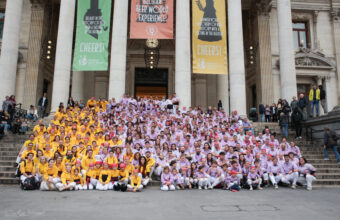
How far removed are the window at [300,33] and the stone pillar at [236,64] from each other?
8436 millimetres

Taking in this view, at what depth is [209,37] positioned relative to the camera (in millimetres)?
14828

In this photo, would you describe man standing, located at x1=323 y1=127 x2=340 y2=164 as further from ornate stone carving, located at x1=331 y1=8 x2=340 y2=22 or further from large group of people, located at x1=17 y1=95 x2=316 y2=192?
ornate stone carving, located at x1=331 y1=8 x2=340 y2=22

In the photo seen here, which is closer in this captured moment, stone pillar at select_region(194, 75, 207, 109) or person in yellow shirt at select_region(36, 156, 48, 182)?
person in yellow shirt at select_region(36, 156, 48, 182)

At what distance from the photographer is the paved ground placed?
14.6 ft

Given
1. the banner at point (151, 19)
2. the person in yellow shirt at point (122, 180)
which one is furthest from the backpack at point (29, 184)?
the banner at point (151, 19)

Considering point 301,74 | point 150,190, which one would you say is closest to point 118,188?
point 150,190

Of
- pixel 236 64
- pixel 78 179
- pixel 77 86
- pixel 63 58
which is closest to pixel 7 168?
pixel 78 179

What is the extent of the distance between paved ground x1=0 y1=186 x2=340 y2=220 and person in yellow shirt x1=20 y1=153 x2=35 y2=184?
44 cm

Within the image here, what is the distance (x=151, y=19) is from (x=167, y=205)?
11.9m

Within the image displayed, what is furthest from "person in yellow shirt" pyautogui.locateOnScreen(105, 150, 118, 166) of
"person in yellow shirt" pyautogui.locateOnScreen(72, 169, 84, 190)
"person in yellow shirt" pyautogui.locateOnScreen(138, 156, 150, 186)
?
"person in yellow shirt" pyautogui.locateOnScreen(72, 169, 84, 190)

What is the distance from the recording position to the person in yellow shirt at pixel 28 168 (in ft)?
23.3

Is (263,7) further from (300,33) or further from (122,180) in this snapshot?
(122,180)

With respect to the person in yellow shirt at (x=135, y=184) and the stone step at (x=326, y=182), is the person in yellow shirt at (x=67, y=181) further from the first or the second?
the stone step at (x=326, y=182)

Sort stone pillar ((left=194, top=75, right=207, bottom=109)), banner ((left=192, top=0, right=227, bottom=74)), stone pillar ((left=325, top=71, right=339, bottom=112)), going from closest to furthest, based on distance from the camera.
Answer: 1. banner ((left=192, top=0, right=227, bottom=74))
2. stone pillar ((left=325, top=71, right=339, bottom=112))
3. stone pillar ((left=194, top=75, right=207, bottom=109))
